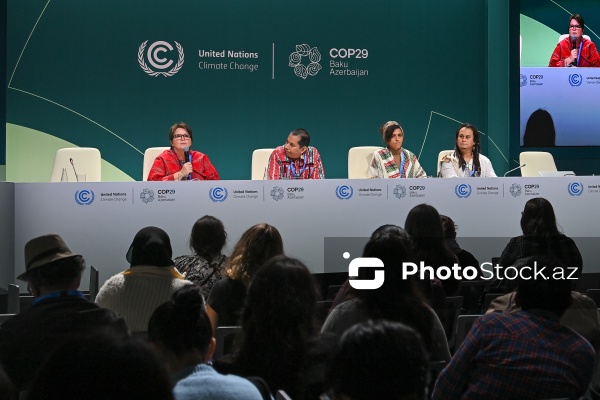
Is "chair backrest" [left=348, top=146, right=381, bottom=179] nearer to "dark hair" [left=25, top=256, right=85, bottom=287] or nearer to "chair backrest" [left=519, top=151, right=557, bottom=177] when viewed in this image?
"chair backrest" [left=519, top=151, right=557, bottom=177]

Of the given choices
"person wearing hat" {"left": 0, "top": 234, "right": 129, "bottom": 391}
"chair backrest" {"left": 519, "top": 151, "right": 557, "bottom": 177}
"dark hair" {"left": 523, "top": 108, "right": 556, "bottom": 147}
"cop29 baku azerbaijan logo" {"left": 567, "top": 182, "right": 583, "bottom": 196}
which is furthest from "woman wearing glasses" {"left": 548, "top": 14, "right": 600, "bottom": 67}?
"person wearing hat" {"left": 0, "top": 234, "right": 129, "bottom": 391}

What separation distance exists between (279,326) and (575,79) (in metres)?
7.89

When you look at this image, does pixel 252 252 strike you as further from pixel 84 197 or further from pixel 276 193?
pixel 84 197

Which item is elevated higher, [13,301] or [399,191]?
[399,191]

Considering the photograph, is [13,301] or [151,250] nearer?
[151,250]

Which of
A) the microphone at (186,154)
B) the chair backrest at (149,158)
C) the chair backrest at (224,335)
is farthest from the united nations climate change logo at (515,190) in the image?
the chair backrest at (224,335)

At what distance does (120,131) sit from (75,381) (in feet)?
30.4

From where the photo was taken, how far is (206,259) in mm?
4906

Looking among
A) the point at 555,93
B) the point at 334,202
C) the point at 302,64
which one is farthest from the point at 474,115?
the point at 334,202

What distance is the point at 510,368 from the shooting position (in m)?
2.66

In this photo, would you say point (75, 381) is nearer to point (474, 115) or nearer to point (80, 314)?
point (80, 314)

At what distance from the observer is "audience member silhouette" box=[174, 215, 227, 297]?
4.80 m

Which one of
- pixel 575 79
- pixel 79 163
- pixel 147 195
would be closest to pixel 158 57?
pixel 79 163

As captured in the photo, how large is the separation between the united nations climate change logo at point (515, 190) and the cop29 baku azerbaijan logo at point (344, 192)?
1.35 m
